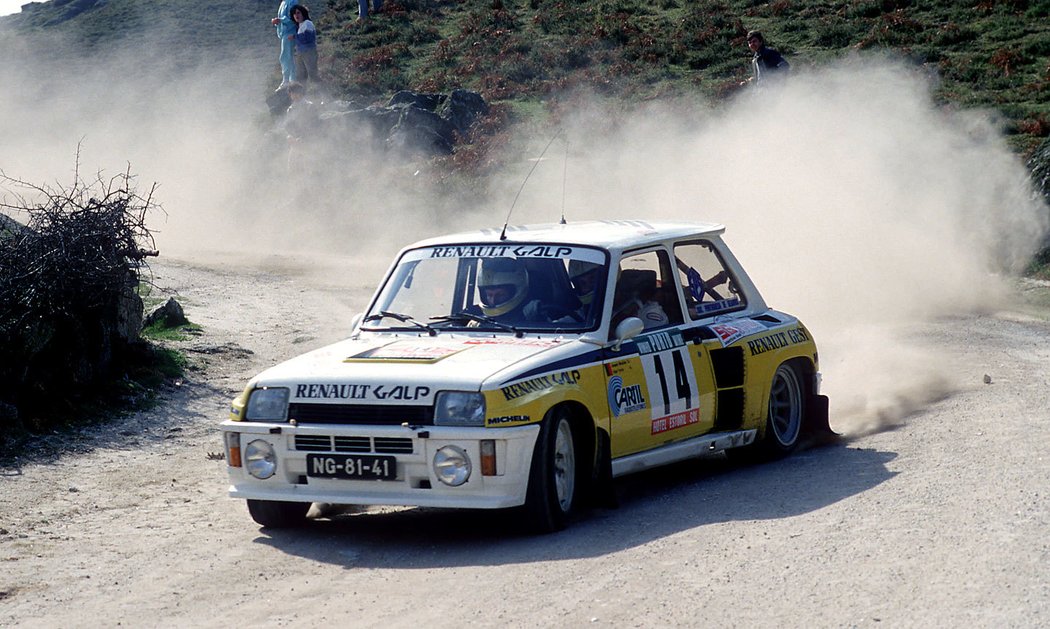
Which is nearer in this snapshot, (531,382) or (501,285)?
(531,382)

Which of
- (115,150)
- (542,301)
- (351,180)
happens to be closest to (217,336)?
(542,301)

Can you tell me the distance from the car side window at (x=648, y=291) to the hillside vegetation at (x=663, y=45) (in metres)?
16.9

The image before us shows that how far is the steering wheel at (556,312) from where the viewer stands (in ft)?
26.2

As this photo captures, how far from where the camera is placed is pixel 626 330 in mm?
7781

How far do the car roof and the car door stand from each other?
0.12 metres

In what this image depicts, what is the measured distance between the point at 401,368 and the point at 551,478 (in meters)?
0.95

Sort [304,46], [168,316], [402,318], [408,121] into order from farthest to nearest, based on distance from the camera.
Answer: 1. [304,46]
2. [408,121]
3. [168,316]
4. [402,318]

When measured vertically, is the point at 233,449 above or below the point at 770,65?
below

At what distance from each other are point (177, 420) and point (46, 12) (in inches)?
1930

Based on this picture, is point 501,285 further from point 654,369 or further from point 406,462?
point 406,462

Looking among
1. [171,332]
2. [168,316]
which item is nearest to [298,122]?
[168,316]

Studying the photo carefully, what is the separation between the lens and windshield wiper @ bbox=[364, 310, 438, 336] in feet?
26.5

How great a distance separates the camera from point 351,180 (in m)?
28.2

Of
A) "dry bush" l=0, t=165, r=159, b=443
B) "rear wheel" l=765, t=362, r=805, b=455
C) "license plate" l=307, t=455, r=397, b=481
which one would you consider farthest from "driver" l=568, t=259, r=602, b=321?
"dry bush" l=0, t=165, r=159, b=443
